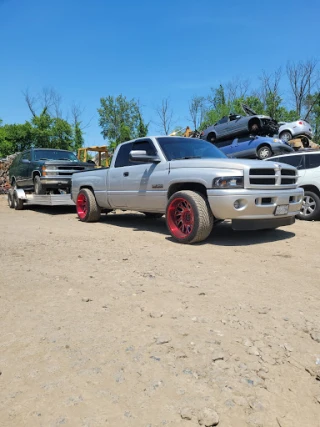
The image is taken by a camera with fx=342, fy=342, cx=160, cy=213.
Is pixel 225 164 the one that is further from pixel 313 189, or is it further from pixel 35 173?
pixel 35 173

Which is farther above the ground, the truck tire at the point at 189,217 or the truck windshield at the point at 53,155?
the truck windshield at the point at 53,155

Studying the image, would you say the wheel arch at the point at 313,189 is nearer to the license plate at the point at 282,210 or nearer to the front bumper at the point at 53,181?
the license plate at the point at 282,210

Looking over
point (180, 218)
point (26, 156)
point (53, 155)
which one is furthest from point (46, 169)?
point (180, 218)

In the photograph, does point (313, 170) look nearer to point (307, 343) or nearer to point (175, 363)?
point (307, 343)

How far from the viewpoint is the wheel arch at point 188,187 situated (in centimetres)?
558

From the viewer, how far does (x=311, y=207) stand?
815cm

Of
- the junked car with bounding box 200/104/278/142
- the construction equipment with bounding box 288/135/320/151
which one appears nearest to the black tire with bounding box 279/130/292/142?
the construction equipment with bounding box 288/135/320/151

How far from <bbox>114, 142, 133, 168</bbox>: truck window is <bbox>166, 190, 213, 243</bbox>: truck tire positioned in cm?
194

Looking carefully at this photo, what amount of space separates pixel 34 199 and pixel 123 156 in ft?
16.2

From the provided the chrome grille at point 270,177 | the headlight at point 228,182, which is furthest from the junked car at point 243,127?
the headlight at point 228,182

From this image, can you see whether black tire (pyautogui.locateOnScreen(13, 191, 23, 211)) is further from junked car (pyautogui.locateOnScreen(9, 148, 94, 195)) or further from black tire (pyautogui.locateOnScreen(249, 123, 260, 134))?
black tire (pyautogui.locateOnScreen(249, 123, 260, 134))

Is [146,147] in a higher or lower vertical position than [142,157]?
higher

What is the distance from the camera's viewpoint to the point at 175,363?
2090mm

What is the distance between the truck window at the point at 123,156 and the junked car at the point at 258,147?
25.1 feet
